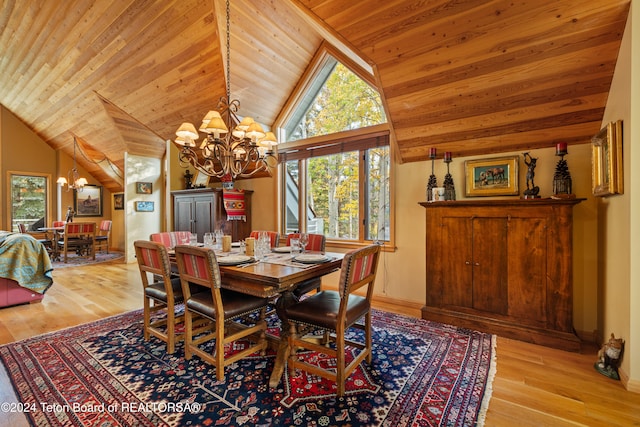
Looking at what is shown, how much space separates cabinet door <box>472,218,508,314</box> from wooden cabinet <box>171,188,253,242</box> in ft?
12.1

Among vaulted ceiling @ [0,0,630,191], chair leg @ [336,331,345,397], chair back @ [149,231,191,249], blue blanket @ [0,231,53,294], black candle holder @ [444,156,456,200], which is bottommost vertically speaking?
chair leg @ [336,331,345,397]

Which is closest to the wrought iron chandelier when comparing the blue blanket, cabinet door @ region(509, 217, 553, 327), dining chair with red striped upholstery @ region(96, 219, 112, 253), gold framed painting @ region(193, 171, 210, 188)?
cabinet door @ region(509, 217, 553, 327)

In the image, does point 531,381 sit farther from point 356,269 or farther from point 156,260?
point 156,260

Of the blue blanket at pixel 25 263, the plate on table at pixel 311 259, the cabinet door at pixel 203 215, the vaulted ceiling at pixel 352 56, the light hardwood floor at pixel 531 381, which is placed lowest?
the light hardwood floor at pixel 531 381

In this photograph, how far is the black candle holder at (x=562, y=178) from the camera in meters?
2.57

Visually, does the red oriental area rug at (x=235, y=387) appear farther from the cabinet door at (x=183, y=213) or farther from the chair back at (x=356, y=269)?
the cabinet door at (x=183, y=213)

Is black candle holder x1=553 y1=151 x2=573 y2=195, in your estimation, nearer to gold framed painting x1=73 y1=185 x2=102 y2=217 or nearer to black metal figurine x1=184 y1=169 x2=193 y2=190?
black metal figurine x1=184 y1=169 x2=193 y2=190

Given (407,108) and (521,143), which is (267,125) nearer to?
(407,108)

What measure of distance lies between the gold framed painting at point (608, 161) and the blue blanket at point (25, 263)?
19.4ft

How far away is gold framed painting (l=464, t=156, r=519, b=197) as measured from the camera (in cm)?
296

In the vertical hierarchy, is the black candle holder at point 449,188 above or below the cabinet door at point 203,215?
above

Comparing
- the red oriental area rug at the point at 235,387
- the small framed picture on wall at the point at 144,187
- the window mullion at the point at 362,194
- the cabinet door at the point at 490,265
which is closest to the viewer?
the red oriental area rug at the point at 235,387

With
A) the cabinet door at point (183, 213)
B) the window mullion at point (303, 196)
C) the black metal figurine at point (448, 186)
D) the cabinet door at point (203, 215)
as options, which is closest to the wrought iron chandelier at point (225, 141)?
the window mullion at point (303, 196)

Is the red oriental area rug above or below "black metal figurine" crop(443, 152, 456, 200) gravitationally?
below
